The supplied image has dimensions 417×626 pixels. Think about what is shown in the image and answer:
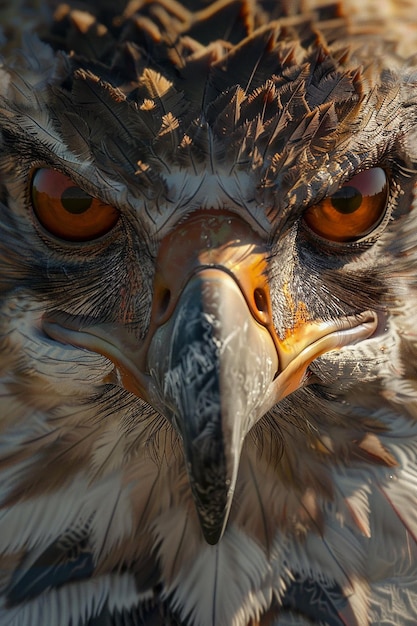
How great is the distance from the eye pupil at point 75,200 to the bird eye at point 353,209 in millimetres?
515

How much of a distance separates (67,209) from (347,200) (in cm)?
67

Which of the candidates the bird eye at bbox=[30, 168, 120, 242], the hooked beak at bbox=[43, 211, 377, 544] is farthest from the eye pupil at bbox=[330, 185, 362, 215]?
the bird eye at bbox=[30, 168, 120, 242]

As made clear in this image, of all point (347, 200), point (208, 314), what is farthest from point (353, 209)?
point (208, 314)

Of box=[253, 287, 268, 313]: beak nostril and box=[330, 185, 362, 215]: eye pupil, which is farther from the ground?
box=[330, 185, 362, 215]: eye pupil

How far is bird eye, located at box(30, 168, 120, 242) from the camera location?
2184 millimetres

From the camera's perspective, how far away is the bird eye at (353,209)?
2.22 m

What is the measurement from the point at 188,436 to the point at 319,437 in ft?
2.64

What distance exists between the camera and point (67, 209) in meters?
2.22

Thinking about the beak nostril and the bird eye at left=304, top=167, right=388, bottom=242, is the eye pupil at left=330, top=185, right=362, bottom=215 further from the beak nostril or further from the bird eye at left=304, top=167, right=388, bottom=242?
the beak nostril

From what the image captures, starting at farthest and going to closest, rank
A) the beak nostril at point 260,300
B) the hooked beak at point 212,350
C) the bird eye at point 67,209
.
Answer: the bird eye at point 67,209, the beak nostril at point 260,300, the hooked beak at point 212,350

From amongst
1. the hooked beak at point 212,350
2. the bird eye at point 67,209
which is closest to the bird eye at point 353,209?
the hooked beak at point 212,350

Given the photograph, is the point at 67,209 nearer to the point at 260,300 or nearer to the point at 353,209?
the point at 260,300

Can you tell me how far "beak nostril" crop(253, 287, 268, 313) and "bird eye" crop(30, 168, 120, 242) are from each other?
42 centimetres

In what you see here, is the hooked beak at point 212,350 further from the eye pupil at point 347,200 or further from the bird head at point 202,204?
the eye pupil at point 347,200
